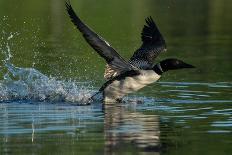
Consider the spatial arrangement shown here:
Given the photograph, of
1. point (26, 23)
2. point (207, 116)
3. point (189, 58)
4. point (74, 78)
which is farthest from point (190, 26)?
point (207, 116)

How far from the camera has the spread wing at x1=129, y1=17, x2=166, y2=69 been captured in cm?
1702

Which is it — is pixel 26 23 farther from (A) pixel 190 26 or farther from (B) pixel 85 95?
(B) pixel 85 95

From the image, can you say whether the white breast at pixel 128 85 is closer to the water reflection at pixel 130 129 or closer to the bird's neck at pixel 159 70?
the bird's neck at pixel 159 70

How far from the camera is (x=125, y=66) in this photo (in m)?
16.0

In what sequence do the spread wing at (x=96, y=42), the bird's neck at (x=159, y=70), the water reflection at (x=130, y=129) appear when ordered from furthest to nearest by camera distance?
the bird's neck at (x=159, y=70), the spread wing at (x=96, y=42), the water reflection at (x=130, y=129)

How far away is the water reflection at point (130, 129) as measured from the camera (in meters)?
11.3

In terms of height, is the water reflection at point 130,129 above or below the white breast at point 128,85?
below

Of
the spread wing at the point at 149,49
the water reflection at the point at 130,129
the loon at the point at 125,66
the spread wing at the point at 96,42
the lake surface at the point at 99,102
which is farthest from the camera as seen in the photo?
the spread wing at the point at 149,49

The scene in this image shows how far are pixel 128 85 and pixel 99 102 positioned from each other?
62cm

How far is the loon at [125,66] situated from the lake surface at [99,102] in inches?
11.8

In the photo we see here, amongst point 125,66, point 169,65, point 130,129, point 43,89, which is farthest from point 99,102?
point 130,129

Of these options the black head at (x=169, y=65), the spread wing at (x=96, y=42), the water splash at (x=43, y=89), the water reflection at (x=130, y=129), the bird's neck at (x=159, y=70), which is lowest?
the water reflection at (x=130, y=129)

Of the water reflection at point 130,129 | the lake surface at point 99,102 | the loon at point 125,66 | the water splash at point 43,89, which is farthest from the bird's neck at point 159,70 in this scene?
the water splash at point 43,89

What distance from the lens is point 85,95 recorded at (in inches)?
636
